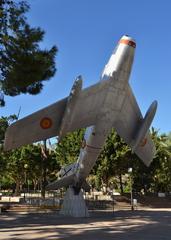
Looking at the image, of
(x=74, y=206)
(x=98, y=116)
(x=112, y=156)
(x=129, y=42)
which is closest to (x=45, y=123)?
(x=98, y=116)

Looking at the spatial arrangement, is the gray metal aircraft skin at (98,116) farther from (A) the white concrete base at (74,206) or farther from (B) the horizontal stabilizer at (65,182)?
(A) the white concrete base at (74,206)

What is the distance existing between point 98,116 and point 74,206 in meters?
8.00

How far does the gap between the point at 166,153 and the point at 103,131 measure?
2784 centimetres

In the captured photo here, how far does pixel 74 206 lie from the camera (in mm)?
29016

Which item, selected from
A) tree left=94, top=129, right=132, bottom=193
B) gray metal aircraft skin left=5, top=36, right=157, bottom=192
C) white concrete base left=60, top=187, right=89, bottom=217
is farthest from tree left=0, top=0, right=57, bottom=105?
tree left=94, top=129, right=132, bottom=193

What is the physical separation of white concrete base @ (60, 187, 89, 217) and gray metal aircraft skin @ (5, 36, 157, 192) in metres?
2.06

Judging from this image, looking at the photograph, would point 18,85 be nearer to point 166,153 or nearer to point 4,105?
point 4,105

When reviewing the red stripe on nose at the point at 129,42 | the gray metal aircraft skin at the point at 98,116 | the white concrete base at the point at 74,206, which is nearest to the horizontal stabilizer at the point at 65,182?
the white concrete base at the point at 74,206

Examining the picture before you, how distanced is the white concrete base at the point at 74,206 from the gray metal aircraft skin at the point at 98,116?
2055 mm

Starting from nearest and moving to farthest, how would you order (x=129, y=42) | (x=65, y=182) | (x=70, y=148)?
(x=129, y=42) < (x=65, y=182) < (x=70, y=148)

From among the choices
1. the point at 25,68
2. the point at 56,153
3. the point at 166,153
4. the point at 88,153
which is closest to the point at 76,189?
the point at 88,153

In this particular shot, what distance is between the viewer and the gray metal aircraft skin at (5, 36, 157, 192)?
23609mm

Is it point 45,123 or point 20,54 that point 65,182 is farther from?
point 20,54

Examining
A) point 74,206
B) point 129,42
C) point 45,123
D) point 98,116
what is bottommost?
point 74,206
